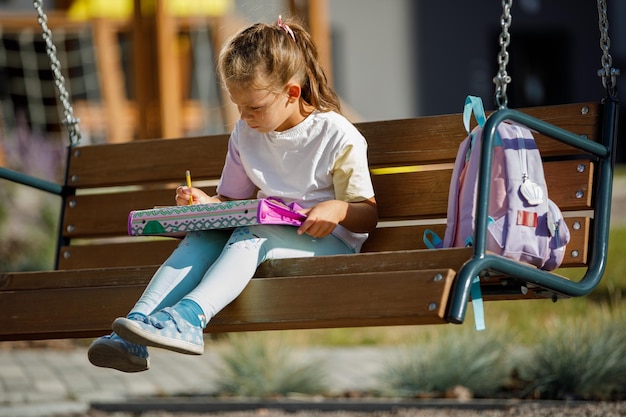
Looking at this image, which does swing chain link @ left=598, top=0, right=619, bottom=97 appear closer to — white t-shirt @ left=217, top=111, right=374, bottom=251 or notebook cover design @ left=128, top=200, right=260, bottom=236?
white t-shirt @ left=217, top=111, right=374, bottom=251

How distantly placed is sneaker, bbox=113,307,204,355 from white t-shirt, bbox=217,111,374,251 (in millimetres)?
644

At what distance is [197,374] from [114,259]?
211 centimetres

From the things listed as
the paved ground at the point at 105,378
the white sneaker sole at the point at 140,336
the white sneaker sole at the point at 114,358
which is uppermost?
the white sneaker sole at the point at 140,336

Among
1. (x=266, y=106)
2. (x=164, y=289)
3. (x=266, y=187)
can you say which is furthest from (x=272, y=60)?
(x=164, y=289)

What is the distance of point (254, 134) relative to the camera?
336 centimetres

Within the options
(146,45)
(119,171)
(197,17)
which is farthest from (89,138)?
(119,171)

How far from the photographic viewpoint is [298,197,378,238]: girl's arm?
9.61 feet

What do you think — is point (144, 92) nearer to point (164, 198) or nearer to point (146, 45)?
point (146, 45)

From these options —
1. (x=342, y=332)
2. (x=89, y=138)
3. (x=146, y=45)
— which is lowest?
(x=342, y=332)

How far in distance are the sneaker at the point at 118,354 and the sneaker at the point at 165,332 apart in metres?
0.11

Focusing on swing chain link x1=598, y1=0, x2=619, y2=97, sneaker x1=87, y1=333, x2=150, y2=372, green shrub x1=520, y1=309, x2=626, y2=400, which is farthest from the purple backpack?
green shrub x1=520, y1=309, x2=626, y2=400

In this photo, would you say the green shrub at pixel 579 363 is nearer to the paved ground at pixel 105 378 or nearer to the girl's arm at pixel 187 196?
the paved ground at pixel 105 378

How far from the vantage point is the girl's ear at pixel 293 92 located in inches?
125

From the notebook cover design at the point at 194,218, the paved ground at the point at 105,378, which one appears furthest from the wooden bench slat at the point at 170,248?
the paved ground at the point at 105,378
